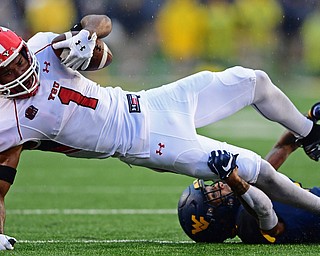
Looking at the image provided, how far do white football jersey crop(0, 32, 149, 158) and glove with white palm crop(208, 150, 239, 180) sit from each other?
33 cm

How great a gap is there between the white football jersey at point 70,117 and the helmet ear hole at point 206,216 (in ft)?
1.34

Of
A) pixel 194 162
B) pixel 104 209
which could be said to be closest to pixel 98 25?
pixel 194 162

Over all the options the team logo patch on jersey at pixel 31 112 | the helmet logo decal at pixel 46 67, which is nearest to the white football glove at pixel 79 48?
the helmet logo decal at pixel 46 67

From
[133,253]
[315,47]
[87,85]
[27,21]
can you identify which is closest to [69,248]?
[133,253]

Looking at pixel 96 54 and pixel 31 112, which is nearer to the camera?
pixel 31 112

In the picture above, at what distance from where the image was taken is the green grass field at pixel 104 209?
419 centimetres

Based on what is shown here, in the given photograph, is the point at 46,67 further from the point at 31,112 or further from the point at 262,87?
the point at 262,87

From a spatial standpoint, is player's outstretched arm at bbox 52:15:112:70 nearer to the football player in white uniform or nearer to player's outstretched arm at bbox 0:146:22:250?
the football player in white uniform

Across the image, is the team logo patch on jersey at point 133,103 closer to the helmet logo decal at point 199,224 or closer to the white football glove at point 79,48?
the white football glove at point 79,48

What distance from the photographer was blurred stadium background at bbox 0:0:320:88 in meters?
15.6

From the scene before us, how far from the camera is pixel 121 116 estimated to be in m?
4.25

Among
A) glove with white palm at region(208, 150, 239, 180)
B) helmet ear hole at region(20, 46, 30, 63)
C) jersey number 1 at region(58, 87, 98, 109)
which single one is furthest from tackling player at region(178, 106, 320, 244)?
helmet ear hole at region(20, 46, 30, 63)

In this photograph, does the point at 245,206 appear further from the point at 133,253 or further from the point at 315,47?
the point at 315,47

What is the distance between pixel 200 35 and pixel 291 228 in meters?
12.5
